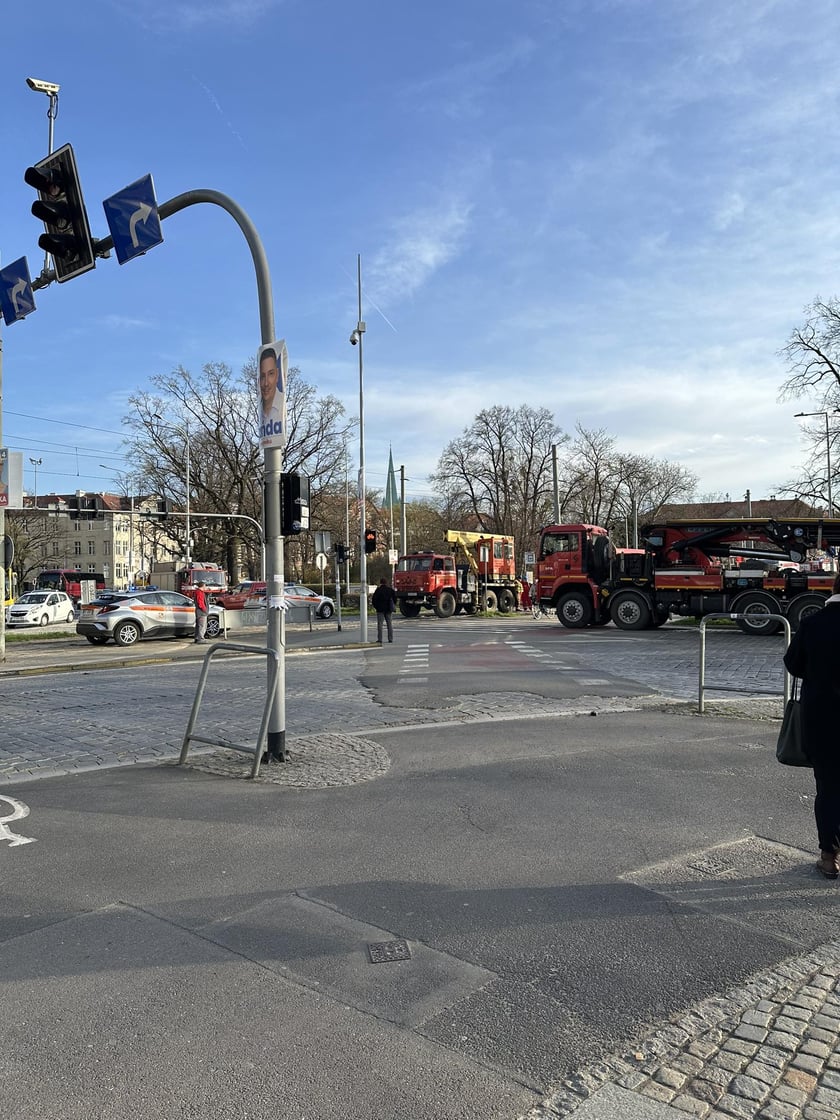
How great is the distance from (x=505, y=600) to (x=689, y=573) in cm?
1731

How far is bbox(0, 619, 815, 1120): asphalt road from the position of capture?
9.69 feet

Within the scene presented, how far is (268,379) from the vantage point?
8.19 metres

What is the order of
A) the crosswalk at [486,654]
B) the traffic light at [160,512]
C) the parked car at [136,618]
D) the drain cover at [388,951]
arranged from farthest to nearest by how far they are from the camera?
1. the traffic light at [160,512]
2. the parked car at [136,618]
3. the crosswalk at [486,654]
4. the drain cover at [388,951]

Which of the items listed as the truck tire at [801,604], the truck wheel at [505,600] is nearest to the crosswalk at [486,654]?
the truck tire at [801,604]

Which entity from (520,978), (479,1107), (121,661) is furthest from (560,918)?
(121,661)

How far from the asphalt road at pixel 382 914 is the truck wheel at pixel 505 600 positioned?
106 ft

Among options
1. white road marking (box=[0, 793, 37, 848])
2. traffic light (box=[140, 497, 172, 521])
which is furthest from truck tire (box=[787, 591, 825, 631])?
traffic light (box=[140, 497, 172, 521])

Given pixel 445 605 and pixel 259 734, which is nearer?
pixel 259 734

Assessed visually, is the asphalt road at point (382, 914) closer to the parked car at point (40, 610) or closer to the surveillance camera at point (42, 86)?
the surveillance camera at point (42, 86)

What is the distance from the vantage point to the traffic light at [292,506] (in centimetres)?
805

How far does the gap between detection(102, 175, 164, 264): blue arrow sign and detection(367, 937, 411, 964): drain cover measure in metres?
7.69

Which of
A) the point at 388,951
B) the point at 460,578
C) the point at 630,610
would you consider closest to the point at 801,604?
the point at 630,610

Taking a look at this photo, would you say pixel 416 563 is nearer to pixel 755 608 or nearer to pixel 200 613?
pixel 200 613

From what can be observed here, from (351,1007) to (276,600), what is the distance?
505 cm
